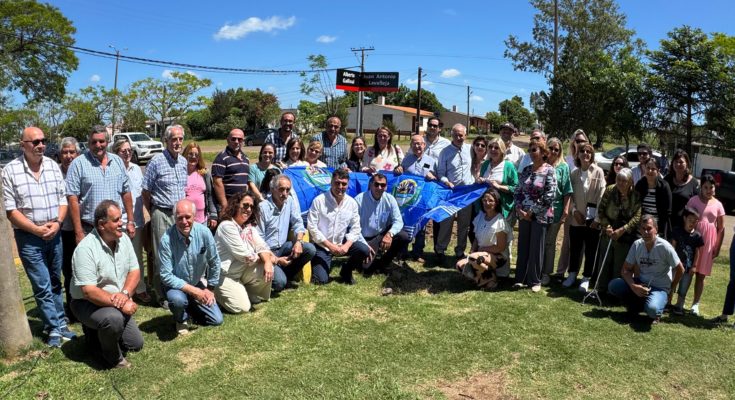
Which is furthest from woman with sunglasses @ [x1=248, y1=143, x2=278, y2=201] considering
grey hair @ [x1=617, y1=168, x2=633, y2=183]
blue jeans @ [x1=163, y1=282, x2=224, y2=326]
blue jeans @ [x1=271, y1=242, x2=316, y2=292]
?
grey hair @ [x1=617, y1=168, x2=633, y2=183]

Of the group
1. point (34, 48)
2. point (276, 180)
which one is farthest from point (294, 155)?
point (34, 48)

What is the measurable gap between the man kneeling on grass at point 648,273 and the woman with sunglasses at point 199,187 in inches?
181

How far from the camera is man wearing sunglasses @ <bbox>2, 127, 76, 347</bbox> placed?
4504 millimetres

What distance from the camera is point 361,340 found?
497cm

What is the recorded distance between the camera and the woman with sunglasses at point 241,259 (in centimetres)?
565

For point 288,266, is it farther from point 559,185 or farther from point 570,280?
point 570,280

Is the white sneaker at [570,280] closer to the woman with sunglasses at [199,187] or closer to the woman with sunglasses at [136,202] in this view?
the woman with sunglasses at [199,187]

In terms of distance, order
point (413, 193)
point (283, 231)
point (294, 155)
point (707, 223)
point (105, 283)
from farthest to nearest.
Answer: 1. point (413, 193)
2. point (294, 155)
3. point (283, 231)
4. point (707, 223)
5. point (105, 283)

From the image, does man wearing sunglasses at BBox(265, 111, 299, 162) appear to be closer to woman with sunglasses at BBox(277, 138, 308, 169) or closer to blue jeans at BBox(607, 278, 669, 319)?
woman with sunglasses at BBox(277, 138, 308, 169)

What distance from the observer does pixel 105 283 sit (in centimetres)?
433

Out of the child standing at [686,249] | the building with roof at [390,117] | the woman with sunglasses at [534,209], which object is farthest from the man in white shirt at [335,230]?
the building with roof at [390,117]

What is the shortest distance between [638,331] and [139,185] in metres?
5.62

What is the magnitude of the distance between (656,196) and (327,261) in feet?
13.1

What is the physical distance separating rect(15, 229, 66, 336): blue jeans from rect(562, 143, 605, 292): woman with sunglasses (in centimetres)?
568
